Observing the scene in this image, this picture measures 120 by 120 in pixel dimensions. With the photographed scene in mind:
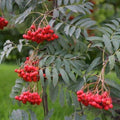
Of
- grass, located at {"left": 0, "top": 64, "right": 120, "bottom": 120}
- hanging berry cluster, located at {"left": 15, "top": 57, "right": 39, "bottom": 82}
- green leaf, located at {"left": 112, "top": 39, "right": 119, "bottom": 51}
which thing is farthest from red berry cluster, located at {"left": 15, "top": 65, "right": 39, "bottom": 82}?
grass, located at {"left": 0, "top": 64, "right": 120, "bottom": 120}

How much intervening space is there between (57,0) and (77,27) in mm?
268

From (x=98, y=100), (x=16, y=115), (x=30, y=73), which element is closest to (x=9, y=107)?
(x=16, y=115)

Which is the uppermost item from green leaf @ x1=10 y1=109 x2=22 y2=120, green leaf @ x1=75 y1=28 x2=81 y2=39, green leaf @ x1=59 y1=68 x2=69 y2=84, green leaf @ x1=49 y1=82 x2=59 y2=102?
green leaf @ x1=75 y1=28 x2=81 y2=39

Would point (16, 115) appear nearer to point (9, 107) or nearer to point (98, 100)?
point (98, 100)

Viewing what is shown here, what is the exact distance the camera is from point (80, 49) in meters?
2.42

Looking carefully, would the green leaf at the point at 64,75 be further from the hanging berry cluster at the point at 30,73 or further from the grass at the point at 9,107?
the grass at the point at 9,107

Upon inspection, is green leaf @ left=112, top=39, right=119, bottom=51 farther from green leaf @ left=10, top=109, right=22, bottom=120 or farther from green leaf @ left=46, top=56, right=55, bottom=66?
green leaf @ left=10, top=109, right=22, bottom=120

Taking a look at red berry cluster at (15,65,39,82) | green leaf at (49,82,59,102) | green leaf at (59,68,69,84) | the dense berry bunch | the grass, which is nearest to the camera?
the dense berry bunch

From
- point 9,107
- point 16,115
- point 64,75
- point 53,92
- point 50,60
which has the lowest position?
point 9,107

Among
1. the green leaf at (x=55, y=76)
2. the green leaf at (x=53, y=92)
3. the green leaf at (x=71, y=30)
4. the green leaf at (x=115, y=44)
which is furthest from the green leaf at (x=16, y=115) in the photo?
the green leaf at (x=115, y=44)

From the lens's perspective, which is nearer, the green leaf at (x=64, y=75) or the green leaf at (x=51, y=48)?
the green leaf at (x=64, y=75)

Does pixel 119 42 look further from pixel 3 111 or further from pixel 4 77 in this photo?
pixel 4 77

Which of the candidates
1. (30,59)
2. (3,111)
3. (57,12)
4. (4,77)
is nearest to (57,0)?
(57,12)

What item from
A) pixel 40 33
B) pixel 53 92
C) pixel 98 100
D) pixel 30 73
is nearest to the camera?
pixel 98 100
